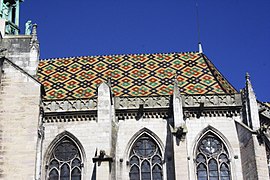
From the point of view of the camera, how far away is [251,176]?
1709 centimetres

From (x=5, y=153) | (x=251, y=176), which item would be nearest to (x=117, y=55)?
(x=251, y=176)

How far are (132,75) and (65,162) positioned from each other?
4891 mm

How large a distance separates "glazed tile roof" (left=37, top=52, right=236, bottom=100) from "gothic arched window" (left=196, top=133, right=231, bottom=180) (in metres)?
2.16

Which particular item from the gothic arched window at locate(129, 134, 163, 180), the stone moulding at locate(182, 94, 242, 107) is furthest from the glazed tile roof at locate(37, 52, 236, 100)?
the gothic arched window at locate(129, 134, 163, 180)

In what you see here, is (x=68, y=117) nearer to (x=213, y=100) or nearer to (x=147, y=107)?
(x=147, y=107)

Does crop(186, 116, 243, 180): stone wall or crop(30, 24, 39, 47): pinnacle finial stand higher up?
crop(30, 24, 39, 47): pinnacle finial

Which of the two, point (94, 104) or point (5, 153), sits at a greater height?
point (94, 104)

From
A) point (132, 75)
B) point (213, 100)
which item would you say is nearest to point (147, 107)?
point (213, 100)

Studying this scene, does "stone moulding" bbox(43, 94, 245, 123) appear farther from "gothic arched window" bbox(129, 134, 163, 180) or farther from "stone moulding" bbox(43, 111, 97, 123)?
"gothic arched window" bbox(129, 134, 163, 180)

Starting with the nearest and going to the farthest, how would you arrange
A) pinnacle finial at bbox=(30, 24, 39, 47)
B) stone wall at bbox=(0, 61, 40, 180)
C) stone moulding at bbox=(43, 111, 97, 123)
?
1. stone wall at bbox=(0, 61, 40, 180)
2. pinnacle finial at bbox=(30, 24, 39, 47)
3. stone moulding at bbox=(43, 111, 97, 123)

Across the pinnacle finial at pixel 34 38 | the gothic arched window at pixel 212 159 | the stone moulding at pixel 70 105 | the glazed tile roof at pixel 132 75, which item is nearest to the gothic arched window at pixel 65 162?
the stone moulding at pixel 70 105

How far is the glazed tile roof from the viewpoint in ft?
66.3

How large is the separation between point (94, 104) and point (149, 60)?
16.2 ft

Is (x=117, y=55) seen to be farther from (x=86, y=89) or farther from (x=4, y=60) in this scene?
(x=4, y=60)
